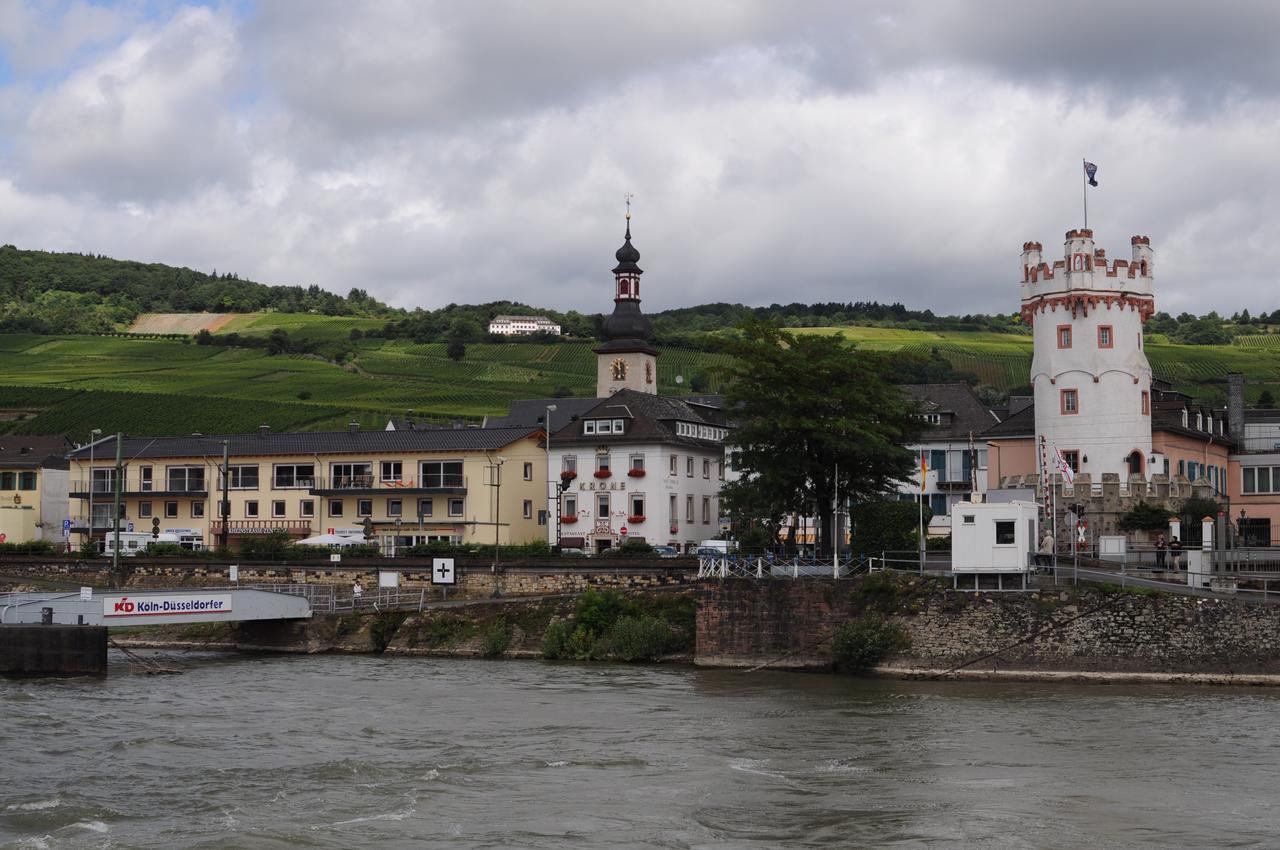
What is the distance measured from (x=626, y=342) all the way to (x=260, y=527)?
3097cm

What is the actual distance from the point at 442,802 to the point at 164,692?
19767 mm

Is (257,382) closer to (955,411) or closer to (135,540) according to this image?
(135,540)

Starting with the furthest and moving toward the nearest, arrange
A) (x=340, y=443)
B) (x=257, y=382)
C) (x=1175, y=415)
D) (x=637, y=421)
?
(x=257, y=382)
(x=340, y=443)
(x=637, y=421)
(x=1175, y=415)

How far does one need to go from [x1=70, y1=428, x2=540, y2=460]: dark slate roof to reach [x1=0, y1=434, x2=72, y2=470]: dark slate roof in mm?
7259

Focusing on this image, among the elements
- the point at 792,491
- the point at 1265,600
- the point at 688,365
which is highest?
the point at 688,365

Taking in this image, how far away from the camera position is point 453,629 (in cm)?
5753

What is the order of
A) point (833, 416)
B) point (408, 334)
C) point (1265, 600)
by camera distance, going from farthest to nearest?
point (408, 334)
point (833, 416)
point (1265, 600)

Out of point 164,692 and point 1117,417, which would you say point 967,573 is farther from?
point 164,692

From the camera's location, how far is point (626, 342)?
10431cm

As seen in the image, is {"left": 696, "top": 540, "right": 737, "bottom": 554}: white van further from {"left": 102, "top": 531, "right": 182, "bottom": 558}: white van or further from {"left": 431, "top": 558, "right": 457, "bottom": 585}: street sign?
{"left": 102, "top": 531, "right": 182, "bottom": 558}: white van

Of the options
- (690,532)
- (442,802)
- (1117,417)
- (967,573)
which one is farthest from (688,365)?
(442,802)

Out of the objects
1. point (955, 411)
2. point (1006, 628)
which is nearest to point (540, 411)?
point (955, 411)

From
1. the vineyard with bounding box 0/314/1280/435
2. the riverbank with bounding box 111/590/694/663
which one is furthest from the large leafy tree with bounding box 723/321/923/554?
the vineyard with bounding box 0/314/1280/435

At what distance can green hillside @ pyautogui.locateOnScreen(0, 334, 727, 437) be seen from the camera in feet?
407
